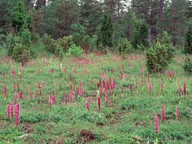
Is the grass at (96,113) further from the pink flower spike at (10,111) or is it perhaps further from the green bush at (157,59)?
the green bush at (157,59)

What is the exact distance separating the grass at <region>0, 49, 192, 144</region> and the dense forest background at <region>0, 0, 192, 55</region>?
10.6m

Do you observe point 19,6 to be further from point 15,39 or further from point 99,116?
point 99,116

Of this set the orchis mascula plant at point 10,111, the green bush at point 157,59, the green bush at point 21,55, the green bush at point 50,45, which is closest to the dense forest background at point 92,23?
the green bush at point 50,45

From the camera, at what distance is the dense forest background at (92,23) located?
2219 cm

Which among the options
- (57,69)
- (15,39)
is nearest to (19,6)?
(15,39)

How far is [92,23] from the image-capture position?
1160 inches

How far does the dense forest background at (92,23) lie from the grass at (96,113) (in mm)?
10623

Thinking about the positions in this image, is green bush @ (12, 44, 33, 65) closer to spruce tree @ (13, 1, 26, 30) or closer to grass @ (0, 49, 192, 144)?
grass @ (0, 49, 192, 144)

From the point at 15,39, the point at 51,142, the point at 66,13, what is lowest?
the point at 51,142

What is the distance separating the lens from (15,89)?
9219 mm

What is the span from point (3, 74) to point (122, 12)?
21.2 m

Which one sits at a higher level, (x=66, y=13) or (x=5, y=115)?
A: (x=66, y=13)

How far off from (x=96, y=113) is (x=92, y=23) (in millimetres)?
23306

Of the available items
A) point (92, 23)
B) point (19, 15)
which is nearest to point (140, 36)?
point (92, 23)
